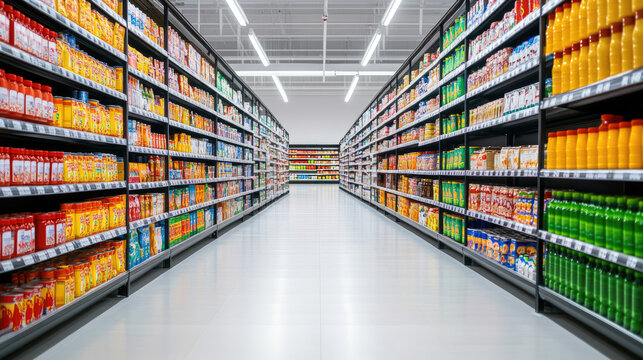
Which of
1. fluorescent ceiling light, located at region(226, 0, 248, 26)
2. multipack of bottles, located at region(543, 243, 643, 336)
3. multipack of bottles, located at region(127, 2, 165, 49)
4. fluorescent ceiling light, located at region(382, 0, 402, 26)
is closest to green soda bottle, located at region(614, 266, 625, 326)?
multipack of bottles, located at region(543, 243, 643, 336)

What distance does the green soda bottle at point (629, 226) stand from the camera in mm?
1816

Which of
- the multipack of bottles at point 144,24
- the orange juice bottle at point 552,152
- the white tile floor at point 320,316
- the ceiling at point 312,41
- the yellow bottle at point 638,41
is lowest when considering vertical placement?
the white tile floor at point 320,316

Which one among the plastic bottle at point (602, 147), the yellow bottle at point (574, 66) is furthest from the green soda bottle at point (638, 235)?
the yellow bottle at point (574, 66)

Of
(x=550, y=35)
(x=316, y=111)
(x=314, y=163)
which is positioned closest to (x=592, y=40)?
(x=550, y=35)

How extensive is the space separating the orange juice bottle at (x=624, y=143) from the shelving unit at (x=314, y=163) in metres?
20.8

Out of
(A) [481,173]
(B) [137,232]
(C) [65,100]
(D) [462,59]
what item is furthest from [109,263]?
(D) [462,59]

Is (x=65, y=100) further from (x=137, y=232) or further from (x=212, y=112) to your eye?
(x=212, y=112)

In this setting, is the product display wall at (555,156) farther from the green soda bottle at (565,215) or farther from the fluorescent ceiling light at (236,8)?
the fluorescent ceiling light at (236,8)

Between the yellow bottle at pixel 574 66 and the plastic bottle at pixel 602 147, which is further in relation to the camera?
the yellow bottle at pixel 574 66

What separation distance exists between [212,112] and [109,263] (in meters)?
3.10

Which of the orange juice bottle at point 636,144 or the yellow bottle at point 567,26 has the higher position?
the yellow bottle at point 567,26

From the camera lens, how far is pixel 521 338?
2.18 m

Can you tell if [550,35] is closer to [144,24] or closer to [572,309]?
[572,309]

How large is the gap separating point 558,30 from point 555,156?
0.85 m
